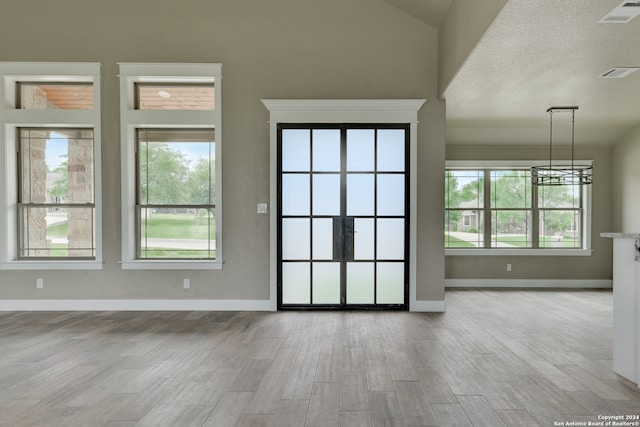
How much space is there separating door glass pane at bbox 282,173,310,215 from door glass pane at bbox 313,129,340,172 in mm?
251

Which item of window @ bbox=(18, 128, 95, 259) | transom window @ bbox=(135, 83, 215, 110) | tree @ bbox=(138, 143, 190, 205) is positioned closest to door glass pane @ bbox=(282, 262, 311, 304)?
tree @ bbox=(138, 143, 190, 205)

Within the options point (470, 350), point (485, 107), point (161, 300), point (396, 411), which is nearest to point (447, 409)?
point (396, 411)

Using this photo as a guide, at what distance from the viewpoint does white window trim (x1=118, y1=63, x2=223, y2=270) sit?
16.9ft

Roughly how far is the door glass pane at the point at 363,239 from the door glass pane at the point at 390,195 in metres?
0.24

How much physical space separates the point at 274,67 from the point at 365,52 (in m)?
1.18

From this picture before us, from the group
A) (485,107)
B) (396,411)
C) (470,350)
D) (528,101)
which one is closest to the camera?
(396,411)

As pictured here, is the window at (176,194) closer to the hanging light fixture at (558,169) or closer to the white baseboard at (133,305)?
the white baseboard at (133,305)

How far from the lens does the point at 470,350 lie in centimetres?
374

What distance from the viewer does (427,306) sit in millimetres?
5227

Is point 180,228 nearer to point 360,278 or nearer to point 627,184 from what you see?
point 360,278

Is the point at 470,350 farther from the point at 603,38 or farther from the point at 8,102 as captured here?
the point at 8,102

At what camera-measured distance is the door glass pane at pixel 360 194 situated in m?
5.29

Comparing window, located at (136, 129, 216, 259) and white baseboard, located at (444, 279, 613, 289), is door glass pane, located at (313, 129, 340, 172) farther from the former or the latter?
white baseboard, located at (444, 279, 613, 289)

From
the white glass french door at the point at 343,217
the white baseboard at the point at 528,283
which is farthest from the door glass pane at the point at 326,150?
the white baseboard at the point at 528,283
